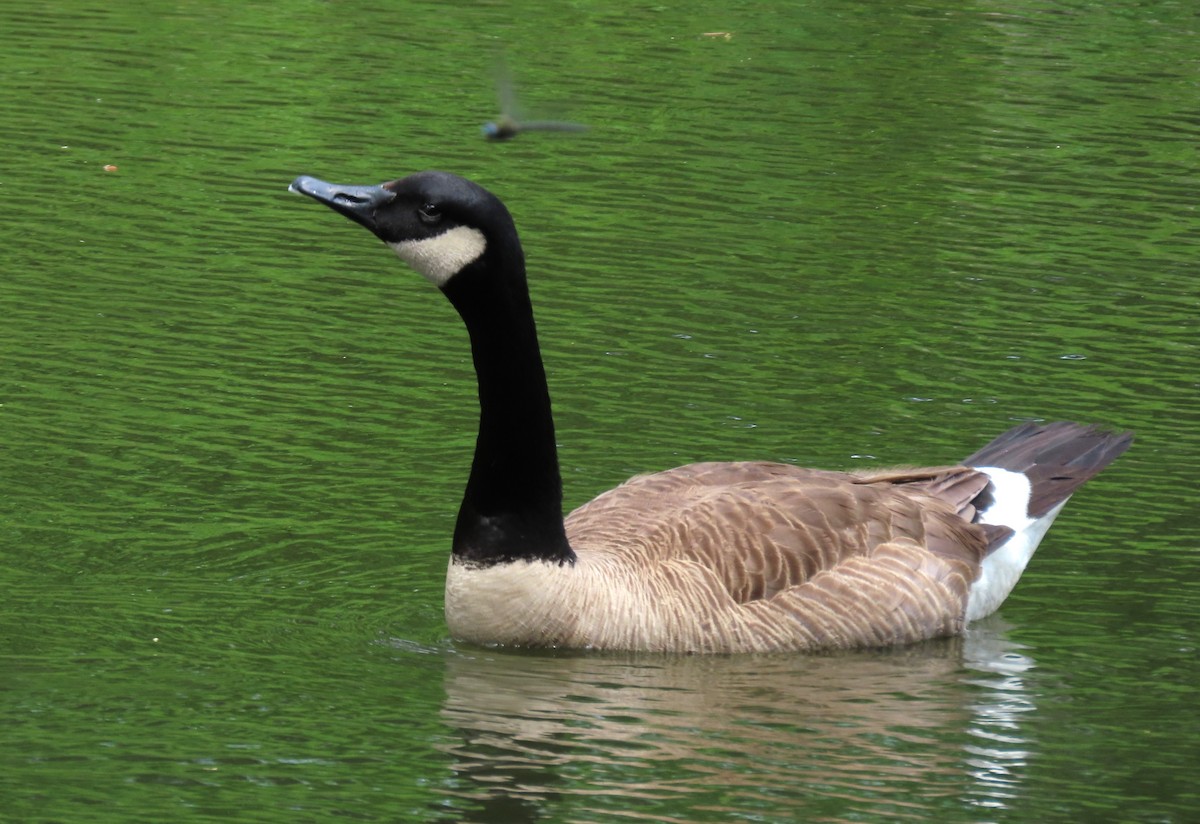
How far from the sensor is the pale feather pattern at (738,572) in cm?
1012

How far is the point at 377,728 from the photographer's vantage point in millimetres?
9195

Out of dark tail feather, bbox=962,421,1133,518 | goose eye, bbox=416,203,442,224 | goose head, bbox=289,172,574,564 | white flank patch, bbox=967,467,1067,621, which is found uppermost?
goose eye, bbox=416,203,442,224

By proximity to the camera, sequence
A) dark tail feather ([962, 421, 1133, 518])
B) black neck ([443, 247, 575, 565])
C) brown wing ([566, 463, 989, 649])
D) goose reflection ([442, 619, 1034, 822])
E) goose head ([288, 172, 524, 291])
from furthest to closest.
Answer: dark tail feather ([962, 421, 1133, 518]), brown wing ([566, 463, 989, 649]), black neck ([443, 247, 575, 565]), goose head ([288, 172, 524, 291]), goose reflection ([442, 619, 1034, 822])

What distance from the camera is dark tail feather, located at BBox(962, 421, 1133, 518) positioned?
11.5m

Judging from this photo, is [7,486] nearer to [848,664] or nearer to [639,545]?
[639,545]

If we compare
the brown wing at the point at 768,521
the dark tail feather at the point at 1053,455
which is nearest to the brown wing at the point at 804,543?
the brown wing at the point at 768,521

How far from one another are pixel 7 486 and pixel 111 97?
33.9 feet

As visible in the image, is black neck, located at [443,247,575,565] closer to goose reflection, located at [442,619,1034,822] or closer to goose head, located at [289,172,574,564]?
goose head, located at [289,172,574,564]

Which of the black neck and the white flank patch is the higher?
the black neck

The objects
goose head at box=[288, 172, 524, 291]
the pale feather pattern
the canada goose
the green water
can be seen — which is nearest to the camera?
the green water

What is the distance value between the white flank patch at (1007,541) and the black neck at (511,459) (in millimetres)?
2238

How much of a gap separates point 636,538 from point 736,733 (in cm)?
137

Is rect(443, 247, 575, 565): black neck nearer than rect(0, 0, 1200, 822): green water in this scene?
No

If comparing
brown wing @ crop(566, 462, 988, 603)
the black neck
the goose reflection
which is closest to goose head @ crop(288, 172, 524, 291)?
the black neck
